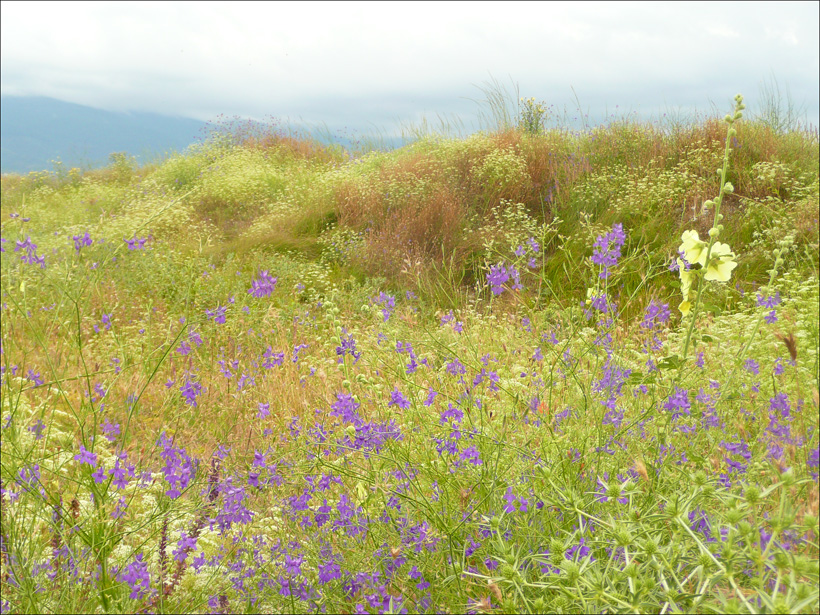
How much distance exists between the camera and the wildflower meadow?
129 cm

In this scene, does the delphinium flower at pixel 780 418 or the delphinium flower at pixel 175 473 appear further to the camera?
the delphinium flower at pixel 175 473

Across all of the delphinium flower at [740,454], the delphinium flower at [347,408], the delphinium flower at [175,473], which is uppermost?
the delphinium flower at [347,408]

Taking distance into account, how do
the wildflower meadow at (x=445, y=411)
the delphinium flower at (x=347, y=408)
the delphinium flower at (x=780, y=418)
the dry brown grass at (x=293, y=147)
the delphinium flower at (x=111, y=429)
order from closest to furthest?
1. the wildflower meadow at (x=445, y=411)
2. the delphinium flower at (x=780, y=418)
3. the delphinium flower at (x=347, y=408)
4. the delphinium flower at (x=111, y=429)
5. the dry brown grass at (x=293, y=147)

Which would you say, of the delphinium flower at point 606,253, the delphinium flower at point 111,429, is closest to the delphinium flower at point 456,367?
the delphinium flower at point 606,253

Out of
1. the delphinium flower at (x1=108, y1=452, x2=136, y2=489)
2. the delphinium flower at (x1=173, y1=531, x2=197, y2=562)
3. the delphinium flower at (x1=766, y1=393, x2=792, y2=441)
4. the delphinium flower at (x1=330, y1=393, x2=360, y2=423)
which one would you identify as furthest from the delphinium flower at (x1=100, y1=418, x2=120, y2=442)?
the delphinium flower at (x1=766, y1=393, x2=792, y2=441)

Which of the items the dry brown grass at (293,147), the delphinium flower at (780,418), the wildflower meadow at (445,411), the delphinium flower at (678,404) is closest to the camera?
the wildflower meadow at (445,411)

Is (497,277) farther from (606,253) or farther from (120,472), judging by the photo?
(120,472)

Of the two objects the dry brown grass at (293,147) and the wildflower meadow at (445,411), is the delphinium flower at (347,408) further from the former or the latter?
the dry brown grass at (293,147)

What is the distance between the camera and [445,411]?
5.90 ft

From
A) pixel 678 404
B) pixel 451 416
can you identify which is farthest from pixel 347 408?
pixel 678 404

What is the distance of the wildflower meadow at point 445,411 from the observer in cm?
129

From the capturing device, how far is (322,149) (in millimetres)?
12523

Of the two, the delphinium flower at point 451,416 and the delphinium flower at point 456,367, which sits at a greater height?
the delphinium flower at point 456,367

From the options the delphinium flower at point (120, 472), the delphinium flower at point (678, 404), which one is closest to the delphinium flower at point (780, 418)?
the delphinium flower at point (678, 404)
